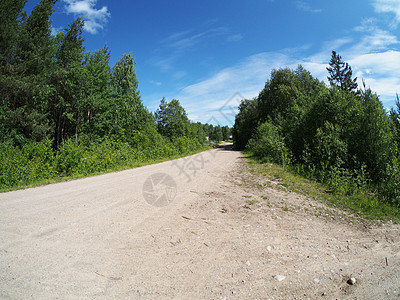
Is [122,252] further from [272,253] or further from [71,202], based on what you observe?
[71,202]

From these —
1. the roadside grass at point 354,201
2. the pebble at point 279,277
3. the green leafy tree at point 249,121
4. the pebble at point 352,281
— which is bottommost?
the roadside grass at point 354,201

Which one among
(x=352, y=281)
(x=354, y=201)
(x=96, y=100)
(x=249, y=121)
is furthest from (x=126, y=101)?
(x=249, y=121)

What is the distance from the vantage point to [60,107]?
15.4 metres

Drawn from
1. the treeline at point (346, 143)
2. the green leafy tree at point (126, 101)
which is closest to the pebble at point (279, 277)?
the treeline at point (346, 143)

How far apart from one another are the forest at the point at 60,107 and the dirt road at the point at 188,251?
5.05 metres

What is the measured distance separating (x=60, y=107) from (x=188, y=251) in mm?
18172

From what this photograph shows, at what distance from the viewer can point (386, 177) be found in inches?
273

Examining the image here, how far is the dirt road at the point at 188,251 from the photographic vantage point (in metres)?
2.21

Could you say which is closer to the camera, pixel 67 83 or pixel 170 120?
pixel 67 83

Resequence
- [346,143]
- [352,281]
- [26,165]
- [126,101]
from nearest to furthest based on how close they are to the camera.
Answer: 1. [352,281]
2. [26,165]
3. [346,143]
4. [126,101]

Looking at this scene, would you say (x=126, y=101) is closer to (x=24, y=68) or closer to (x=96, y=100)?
(x=96, y=100)

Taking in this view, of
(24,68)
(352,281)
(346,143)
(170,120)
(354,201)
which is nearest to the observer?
(352,281)

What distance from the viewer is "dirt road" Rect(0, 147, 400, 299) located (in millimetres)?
2211

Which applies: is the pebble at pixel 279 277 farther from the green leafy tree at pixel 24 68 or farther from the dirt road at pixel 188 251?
the green leafy tree at pixel 24 68
